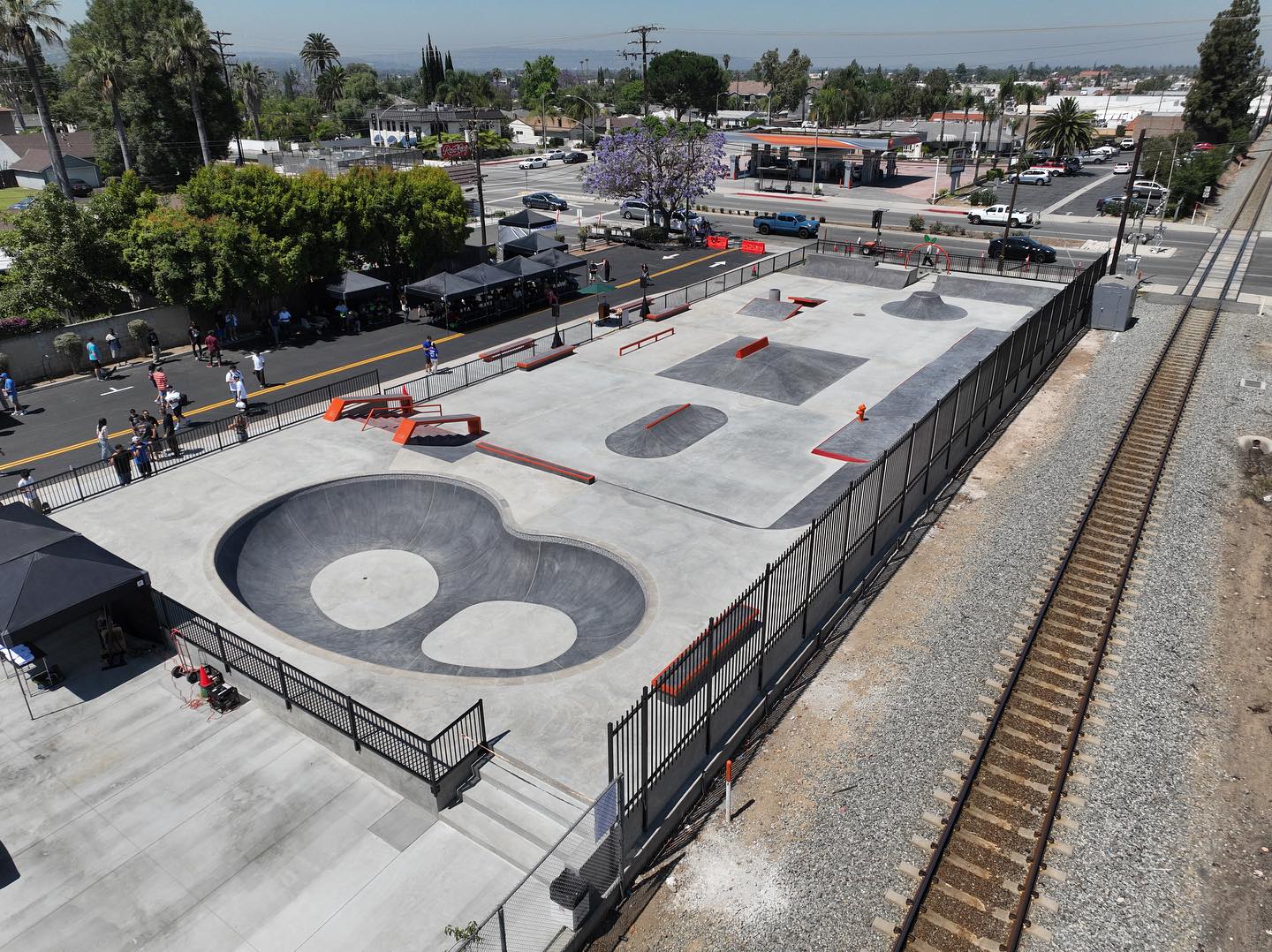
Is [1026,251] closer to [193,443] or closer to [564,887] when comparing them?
[193,443]

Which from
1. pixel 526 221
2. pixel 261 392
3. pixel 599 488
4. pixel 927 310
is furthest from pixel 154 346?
pixel 927 310

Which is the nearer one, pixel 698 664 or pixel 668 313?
pixel 698 664

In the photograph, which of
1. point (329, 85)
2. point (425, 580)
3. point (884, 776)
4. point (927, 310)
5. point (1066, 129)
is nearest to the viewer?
point (884, 776)

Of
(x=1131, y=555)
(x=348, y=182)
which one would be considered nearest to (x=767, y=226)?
(x=348, y=182)

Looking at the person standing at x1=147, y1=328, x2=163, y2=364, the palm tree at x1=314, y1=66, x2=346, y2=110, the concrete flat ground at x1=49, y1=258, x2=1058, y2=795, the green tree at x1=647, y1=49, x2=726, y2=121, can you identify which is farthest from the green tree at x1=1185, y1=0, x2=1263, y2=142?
the palm tree at x1=314, y1=66, x2=346, y2=110

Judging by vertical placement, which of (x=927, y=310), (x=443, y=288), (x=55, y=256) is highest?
(x=55, y=256)

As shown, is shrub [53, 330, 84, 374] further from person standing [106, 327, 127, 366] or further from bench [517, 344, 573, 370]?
bench [517, 344, 573, 370]
